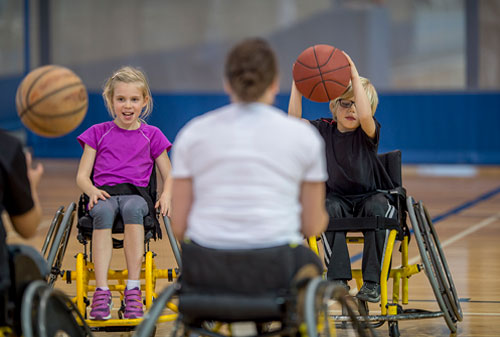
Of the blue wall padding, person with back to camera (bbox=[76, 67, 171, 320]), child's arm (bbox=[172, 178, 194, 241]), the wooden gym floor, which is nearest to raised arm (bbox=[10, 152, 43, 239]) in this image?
child's arm (bbox=[172, 178, 194, 241])

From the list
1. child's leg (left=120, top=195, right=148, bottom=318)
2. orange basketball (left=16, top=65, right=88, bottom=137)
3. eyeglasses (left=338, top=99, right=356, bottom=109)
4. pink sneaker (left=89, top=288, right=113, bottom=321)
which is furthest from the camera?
eyeglasses (left=338, top=99, right=356, bottom=109)

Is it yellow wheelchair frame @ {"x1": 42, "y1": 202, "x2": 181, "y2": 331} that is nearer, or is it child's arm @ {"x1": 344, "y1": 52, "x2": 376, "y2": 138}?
yellow wheelchair frame @ {"x1": 42, "y1": 202, "x2": 181, "y2": 331}

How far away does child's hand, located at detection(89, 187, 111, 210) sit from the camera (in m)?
3.75

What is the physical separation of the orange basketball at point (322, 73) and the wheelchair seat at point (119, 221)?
0.81 meters

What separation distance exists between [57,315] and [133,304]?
2.88ft

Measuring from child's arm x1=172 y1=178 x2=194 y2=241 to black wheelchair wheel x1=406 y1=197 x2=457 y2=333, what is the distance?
1.35m

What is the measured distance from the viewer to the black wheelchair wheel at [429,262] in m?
3.71

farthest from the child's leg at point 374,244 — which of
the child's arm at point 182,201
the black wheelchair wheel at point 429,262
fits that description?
the child's arm at point 182,201

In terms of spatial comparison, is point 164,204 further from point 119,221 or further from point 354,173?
point 354,173

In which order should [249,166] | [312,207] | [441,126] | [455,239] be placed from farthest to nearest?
1. [441,126]
2. [455,239]
3. [312,207]
4. [249,166]

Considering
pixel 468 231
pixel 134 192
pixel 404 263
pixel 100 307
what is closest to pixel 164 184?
pixel 134 192

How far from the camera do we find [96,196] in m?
3.75

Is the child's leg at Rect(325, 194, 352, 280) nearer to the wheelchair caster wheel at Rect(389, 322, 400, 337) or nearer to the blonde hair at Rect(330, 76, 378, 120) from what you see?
the wheelchair caster wheel at Rect(389, 322, 400, 337)

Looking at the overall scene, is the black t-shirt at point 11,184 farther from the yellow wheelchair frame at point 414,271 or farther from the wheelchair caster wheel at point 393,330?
the wheelchair caster wheel at point 393,330
